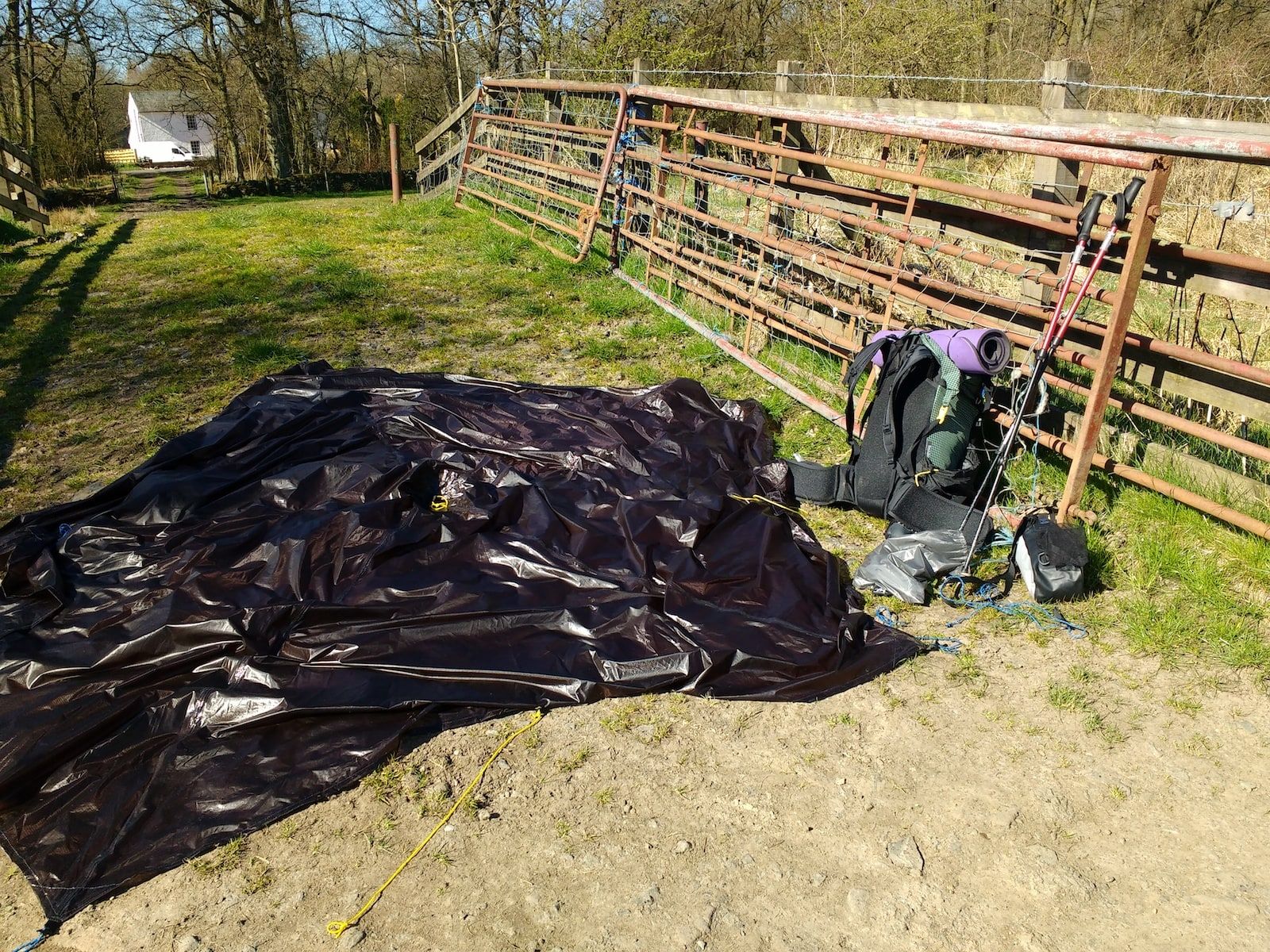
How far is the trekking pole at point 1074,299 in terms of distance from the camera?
11.6ft

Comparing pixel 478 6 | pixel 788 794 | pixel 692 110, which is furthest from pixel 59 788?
pixel 478 6

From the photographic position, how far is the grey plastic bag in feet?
12.4

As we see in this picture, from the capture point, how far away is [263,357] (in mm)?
6883

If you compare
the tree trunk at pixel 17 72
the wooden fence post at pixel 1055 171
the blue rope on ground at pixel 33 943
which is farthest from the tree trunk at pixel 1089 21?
the tree trunk at pixel 17 72

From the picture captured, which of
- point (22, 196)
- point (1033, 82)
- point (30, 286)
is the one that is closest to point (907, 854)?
point (1033, 82)

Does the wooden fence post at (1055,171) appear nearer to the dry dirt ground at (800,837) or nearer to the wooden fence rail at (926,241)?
the wooden fence rail at (926,241)

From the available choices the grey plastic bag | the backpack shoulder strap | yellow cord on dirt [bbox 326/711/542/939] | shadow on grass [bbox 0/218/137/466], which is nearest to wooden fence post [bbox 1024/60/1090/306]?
the backpack shoulder strap

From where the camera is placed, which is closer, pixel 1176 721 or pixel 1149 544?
pixel 1176 721

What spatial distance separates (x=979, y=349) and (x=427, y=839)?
10.2 feet

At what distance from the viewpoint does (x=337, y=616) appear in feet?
11.1

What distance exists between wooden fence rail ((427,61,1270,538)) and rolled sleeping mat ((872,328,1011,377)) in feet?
0.88

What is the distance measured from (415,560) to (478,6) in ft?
67.2

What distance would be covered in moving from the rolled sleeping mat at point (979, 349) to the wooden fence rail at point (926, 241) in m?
0.27

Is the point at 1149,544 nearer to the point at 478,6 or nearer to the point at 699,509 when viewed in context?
the point at 699,509
